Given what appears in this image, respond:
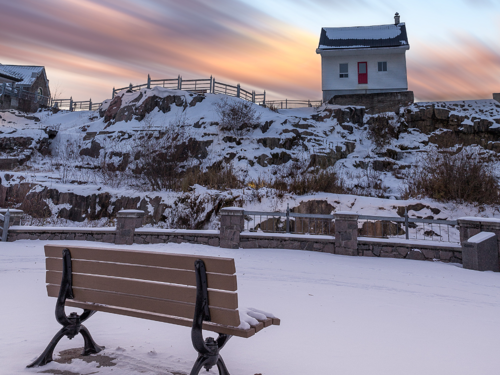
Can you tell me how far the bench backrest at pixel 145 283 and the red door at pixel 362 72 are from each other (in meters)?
30.0

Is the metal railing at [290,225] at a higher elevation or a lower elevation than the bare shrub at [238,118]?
lower

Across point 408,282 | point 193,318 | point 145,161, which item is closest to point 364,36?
point 145,161

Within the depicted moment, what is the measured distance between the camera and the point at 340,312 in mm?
4523

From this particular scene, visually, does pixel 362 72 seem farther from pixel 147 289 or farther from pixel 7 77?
pixel 7 77

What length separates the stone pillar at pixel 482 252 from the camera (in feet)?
24.7

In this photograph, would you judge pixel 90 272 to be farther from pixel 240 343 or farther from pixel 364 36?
pixel 364 36

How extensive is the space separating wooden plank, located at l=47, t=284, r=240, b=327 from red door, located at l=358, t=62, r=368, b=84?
30.1 m

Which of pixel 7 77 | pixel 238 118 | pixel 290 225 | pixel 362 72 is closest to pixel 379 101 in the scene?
pixel 362 72

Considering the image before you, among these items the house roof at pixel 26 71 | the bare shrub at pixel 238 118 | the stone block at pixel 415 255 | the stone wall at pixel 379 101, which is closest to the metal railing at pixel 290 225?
the stone block at pixel 415 255

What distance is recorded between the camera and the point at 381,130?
24.1 m

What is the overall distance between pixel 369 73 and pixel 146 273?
100 feet

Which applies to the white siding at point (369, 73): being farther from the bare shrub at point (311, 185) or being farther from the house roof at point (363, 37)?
the bare shrub at point (311, 185)

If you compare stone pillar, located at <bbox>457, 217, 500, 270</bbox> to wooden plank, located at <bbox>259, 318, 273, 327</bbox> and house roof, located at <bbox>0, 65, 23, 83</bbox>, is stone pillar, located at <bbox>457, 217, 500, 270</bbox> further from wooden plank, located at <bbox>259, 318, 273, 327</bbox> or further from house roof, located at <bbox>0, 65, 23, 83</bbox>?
house roof, located at <bbox>0, 65, 23, 83</bbox>

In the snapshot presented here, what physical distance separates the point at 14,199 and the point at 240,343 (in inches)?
695
